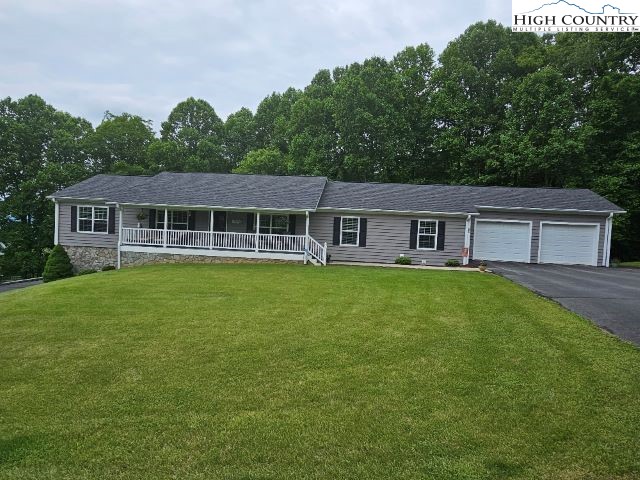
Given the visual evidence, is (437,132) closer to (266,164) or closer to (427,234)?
(266,164)

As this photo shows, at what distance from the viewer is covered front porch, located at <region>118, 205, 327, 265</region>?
17578 millimetres

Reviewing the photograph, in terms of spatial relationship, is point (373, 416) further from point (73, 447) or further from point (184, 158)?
point (184, 158)

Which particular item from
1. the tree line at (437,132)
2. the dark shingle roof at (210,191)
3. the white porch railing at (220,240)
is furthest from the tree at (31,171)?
the white porch railing at (220,240)

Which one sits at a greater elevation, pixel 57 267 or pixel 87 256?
pixel 87 256

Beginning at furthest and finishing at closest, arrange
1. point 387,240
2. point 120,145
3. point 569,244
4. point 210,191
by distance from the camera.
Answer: point 120,145, point 210,191, point 569,244, point 387,240

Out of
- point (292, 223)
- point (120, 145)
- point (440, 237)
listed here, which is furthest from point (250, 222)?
point (120, 145)

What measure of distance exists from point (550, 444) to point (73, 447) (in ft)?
12.1

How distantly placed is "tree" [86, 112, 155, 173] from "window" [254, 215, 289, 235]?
55.5 feet

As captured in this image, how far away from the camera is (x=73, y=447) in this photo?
3.08 metres

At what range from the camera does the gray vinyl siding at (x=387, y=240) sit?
1827 cm

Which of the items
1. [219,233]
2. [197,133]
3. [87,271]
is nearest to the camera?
[219,233]

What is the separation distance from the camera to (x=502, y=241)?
1917 cm

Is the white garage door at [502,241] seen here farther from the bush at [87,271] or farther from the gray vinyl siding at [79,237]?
the bush at [87,271]

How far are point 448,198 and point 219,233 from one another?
10939 mm
